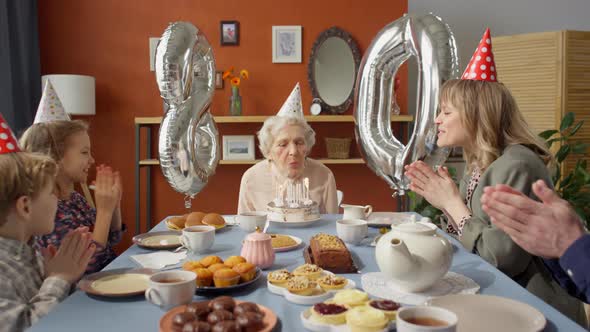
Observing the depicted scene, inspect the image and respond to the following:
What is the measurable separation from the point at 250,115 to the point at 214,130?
9.46 ft

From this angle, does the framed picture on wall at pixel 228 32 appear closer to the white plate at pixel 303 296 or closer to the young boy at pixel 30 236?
the young boy at pixel 30 236

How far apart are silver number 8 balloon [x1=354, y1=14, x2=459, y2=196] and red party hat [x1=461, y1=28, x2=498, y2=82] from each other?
0.67 metres

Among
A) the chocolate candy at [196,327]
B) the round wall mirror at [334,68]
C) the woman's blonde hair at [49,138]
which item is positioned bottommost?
the chocolate candy at [196,327]

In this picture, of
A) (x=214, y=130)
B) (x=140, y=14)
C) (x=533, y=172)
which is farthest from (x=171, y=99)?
(x=140, y=14)

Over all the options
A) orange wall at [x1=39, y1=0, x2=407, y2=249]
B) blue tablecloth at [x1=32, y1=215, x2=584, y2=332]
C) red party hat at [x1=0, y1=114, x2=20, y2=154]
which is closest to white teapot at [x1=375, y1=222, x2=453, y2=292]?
blue tablecloth at [x1=32, y1=215, x2=584, y2=332]

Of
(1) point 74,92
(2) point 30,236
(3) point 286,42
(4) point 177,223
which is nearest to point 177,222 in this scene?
(4) point 177,223

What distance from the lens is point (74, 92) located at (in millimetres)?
3592

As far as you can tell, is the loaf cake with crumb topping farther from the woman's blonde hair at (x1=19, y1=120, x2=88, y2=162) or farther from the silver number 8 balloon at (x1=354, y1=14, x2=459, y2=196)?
the woman's blonde hair at (x1=19, y1=120, x2=88, y2=162)

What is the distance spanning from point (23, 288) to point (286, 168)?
1.49 metres

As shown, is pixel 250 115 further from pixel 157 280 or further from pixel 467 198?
pixel 157 280

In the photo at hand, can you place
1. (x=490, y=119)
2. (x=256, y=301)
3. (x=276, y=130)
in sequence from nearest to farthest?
(x=256, y=301)
(x=490, y=119)
(x=276, y=130)

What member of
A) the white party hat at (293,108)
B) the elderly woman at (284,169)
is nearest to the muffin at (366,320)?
the elderly woman at (284,169)

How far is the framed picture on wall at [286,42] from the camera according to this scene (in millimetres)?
4016

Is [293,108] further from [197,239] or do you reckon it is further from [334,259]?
[334,259]
